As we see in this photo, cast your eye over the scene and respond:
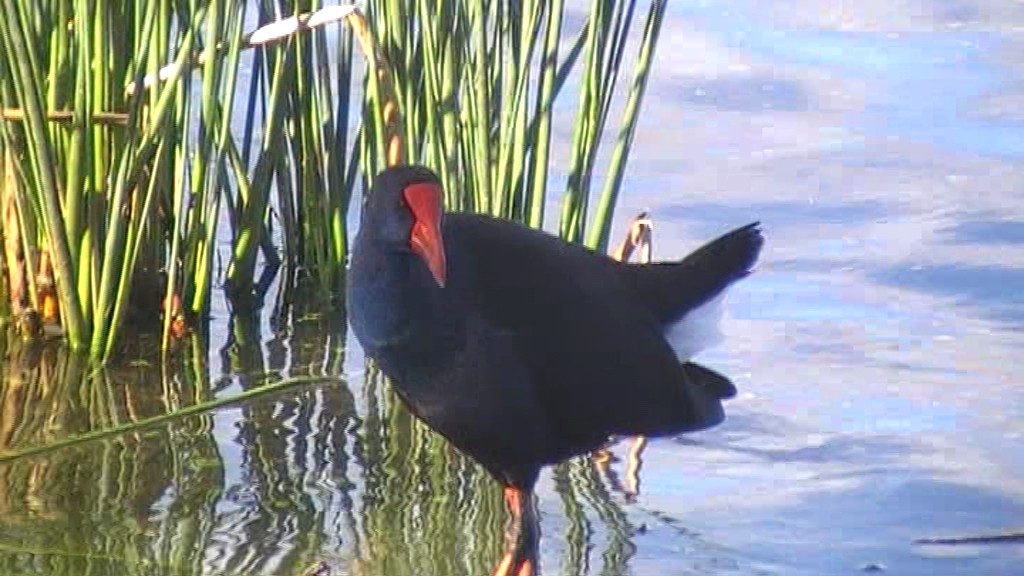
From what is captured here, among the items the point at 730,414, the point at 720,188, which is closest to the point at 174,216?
the point at 730,414

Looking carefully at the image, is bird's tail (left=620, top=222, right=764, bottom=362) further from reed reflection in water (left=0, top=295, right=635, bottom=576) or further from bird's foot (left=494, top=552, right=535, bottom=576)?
bird's foot (left=494, top=552, right=535, bottom=576)

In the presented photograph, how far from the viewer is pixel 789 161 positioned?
608 centimetres

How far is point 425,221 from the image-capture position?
10.9 ft

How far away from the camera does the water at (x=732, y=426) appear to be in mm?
3795

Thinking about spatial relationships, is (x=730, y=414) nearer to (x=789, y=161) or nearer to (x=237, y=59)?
(x=237, y=59)

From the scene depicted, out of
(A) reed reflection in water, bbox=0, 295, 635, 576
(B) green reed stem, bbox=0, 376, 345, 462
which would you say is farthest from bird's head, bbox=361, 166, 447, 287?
(B) green reed stem, bbox=0, 376, 345, 462

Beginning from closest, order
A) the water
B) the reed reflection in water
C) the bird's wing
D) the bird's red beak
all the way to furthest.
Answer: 1. the bird's red beak
2. the bird's wing
3. the reed reflection in water
4. the water

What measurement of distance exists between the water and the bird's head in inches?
23.7

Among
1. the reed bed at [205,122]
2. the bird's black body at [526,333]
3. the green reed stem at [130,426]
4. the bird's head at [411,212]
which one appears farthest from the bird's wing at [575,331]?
the green reed stem at [130,426]

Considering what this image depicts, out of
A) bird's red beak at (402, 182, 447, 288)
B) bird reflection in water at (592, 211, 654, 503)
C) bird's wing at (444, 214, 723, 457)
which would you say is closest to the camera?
bird's red beak at (402, 182, 447, 288)

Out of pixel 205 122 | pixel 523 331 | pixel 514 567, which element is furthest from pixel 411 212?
pixel 205 122

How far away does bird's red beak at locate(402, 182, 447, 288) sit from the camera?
3.32 meters

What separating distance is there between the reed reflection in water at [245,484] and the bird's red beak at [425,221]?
482mm

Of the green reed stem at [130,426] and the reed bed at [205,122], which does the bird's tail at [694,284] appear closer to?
the reed bed at [205,122]
